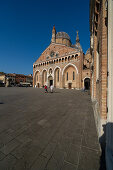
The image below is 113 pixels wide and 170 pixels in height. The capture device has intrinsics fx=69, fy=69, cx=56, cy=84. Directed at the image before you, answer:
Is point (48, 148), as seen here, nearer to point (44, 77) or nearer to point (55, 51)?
point (55, 51)

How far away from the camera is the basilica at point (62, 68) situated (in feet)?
65.3

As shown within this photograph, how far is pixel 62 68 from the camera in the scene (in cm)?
2377

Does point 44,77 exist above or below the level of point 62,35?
below

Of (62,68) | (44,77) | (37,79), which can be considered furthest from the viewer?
(37,79)

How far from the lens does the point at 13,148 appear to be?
156 cm

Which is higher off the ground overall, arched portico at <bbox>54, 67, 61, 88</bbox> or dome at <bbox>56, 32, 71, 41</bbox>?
dome at <bbox>56, 32, 71, 41</bbox>

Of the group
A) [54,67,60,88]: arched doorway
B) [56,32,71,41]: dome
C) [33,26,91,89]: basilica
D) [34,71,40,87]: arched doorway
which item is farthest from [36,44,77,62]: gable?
[56,32,71,41]: dome

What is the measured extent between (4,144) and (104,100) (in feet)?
8.88

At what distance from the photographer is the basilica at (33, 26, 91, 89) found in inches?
783

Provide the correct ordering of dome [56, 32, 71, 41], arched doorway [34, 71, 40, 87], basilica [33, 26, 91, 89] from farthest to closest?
dome [56, 32, 71, 41]
arched doorway [34, 71, 40, 87]
basilica [33, 26, 91, 89]

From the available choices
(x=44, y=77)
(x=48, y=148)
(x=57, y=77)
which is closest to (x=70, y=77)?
(x=57, y=77)

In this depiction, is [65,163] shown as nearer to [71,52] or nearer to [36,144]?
[36,144]

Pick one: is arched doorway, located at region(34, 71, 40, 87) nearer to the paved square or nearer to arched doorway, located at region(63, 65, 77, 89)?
arched doorway, located at region(63, 65, 77, 89)

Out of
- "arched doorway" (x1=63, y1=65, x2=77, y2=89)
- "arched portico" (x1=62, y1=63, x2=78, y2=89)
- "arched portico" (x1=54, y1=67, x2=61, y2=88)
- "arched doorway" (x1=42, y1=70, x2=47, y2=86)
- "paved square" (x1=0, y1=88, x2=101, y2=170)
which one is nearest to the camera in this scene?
"paved square" (x1=0, y1=88, x2=101, y2=170)
